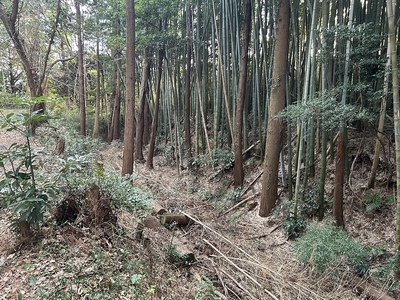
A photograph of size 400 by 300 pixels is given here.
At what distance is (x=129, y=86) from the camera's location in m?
4.95

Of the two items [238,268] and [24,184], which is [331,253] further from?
[24,184]

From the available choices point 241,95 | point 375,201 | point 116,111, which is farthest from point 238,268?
point 116,111

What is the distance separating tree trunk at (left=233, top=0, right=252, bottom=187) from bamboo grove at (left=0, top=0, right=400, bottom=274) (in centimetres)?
2

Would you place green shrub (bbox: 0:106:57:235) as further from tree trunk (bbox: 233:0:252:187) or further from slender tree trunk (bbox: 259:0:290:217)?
tree trunk (bbox: 233:0:252:187)

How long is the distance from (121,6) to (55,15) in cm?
329

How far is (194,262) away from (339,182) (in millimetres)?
2094

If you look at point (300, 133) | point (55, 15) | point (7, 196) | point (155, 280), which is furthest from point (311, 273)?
point (55, 15)

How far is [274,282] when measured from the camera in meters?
2.50

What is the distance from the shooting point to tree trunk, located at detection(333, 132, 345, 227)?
3336 mm

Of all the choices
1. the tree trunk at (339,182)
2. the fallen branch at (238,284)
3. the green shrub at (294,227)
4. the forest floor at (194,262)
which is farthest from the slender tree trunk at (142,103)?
the fallen branch at (238,284)

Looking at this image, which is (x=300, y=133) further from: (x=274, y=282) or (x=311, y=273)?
(x=274, y=282)

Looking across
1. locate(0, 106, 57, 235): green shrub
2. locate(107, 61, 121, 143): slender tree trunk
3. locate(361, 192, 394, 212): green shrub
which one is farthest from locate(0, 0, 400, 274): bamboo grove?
A: locate(0, 106, 57, 235): green shrub

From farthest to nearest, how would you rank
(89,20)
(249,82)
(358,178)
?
(89,20) → (249,82) → (358,178)

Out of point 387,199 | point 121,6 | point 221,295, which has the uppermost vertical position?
point 121,6
